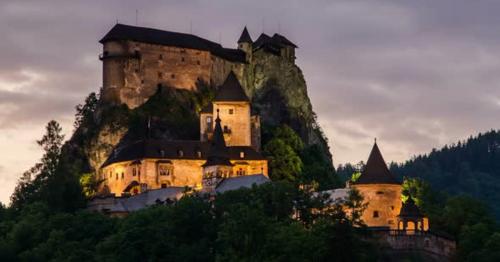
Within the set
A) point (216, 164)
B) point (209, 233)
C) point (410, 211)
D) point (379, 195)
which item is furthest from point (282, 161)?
point (410, 211)

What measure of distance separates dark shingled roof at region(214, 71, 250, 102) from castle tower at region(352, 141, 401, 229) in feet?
83.9

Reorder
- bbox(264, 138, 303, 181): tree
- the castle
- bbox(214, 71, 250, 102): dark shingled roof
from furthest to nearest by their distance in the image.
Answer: bbox(264, 138, 303, 181): tree
bbox(214, 71, 250, 102): dark shingled roof
the castle

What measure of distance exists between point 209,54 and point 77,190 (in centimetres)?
2773

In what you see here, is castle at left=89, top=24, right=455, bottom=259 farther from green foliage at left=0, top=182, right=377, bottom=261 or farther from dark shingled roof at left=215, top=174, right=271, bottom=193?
green foliage at left=0, top=182, right=377, bottom=261

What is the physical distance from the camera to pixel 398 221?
99.6m

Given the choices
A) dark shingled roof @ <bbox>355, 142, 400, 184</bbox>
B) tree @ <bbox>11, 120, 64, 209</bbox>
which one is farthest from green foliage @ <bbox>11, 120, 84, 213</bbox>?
dark shingled roof @ <bbox>355, 142, 400, 184</bbox>

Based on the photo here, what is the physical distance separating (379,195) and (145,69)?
134 feet

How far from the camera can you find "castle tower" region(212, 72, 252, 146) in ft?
411

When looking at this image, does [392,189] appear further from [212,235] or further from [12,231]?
[12,231]

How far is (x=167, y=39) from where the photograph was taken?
139875 mm

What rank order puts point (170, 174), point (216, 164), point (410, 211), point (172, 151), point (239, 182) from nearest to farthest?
1. point (410, 211)
2. point (239, 182)
3. point (216, 164)
4. point (170, 174)
5. point (172, 151)

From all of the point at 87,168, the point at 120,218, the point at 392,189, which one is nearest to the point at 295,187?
the point at 392,189

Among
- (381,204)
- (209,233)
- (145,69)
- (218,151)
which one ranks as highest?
(145,69)

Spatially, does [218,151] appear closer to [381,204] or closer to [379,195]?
[379,195]
